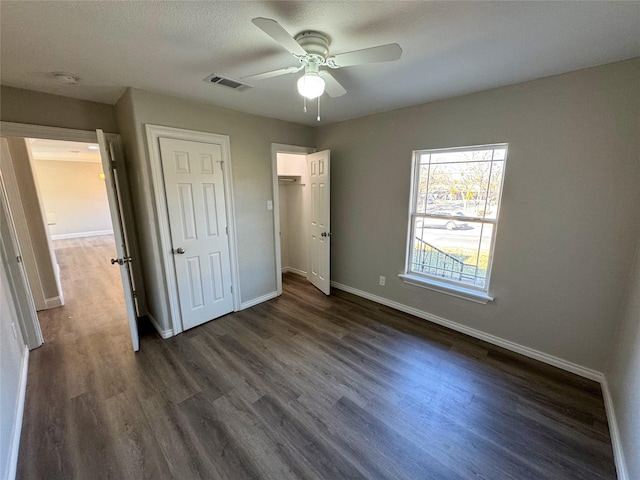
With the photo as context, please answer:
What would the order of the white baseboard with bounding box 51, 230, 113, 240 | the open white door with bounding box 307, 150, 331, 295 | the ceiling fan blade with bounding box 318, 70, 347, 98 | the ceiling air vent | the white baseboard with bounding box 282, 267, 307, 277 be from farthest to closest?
1. the white baseboard with bounding box 51, 230, 113, 240
2. the white baseboard with bounding box 282, 267, 307, 277
3. the open white door with bounding box 307, 150, 331, 295
4. the ceiling air vent
5. the ceiling fan blade with bounding box 318, 70, 347, 98

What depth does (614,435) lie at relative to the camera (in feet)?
5.34

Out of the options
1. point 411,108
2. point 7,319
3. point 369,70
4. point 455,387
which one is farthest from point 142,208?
point 455,387

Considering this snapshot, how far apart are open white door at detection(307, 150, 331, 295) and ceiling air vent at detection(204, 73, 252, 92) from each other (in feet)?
4.57

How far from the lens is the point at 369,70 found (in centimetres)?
196

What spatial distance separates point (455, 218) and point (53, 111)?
4045 millimetres

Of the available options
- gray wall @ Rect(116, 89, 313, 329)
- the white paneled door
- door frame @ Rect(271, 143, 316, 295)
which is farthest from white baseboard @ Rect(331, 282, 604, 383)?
the white paneled door

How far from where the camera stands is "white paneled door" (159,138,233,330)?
2.62 m

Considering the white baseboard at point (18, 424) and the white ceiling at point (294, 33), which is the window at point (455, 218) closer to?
the white ceiling at point (294, 33)

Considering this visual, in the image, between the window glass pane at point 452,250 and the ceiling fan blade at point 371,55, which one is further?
the window glass pane at point 452,250

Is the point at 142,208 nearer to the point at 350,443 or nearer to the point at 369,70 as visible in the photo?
the point at 369,70

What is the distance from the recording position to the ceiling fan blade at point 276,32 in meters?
1.09

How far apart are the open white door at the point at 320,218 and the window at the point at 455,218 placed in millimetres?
1125

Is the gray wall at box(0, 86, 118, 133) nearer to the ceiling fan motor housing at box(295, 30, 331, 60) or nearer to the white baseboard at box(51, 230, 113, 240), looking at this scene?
the ceiling fan motor housing at box(295, 30, 331, 60)

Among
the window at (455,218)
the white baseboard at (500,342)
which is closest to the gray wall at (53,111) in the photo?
the window at (455,218)
